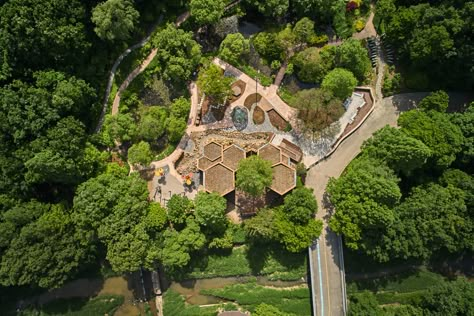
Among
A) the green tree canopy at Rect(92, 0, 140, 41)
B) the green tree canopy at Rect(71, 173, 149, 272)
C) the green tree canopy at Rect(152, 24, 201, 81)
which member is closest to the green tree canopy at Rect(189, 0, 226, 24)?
the green tree canopy at Rect(152, 24, 201, 81)

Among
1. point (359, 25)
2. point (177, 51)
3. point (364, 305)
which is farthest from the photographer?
point (359, 25)

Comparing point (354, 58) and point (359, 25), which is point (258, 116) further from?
point (359, 25)

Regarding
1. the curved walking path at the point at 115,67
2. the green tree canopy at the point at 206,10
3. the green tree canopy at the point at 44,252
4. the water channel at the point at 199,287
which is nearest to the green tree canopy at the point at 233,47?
the green tree canopy at the point at 206,10

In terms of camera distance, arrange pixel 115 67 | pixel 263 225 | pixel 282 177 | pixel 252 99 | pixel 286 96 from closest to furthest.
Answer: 1. pixel 263 225
2. pixel 282 177
3. pixel 286 96
4. pixel 252 99
5. pixel 115 67

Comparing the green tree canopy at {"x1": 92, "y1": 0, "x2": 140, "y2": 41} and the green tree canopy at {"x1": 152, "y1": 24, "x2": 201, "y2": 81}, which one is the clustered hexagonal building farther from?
the green tree canopy at {"x1": 92, "y1": 0, "x2": 140, "y2": 41}

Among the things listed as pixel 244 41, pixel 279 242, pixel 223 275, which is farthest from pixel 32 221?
pixel 244 41

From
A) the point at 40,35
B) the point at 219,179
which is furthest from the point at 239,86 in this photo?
the point at 40,35

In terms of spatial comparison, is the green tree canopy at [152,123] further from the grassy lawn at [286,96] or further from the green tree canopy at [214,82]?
the grassy lawn at [286,96]
